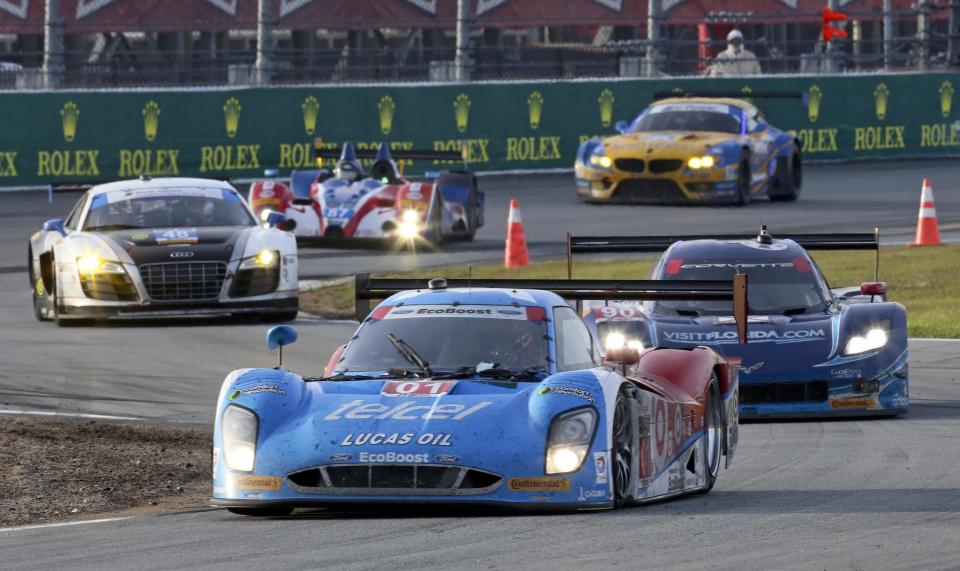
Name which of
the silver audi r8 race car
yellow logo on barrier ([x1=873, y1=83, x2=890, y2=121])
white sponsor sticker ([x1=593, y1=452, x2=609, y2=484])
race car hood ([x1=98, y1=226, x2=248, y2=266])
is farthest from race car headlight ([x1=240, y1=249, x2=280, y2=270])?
yellow logo on barrier ([x1=873, y1=83, x2=890, y2=121])

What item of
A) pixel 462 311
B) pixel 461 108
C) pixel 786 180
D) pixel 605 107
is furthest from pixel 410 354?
pixel 605 107

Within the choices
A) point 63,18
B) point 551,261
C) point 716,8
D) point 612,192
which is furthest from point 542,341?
point 716,8

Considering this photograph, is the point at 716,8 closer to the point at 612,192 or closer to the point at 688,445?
the point at 612,192

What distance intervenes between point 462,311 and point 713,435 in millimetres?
1466

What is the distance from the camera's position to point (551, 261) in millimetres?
22984

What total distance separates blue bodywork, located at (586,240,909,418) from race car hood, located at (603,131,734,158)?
584 inches

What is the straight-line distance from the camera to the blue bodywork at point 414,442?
822 centimetres

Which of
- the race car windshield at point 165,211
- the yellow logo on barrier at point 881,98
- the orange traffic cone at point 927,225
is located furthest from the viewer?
the yellow logo on barrier at point 881,98

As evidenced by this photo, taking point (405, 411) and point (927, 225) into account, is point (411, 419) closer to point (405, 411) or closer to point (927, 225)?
point (405, 411)

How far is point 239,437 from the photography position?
859cm

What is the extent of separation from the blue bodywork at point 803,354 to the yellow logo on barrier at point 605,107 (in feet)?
68.5

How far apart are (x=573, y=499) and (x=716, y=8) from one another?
27.8m

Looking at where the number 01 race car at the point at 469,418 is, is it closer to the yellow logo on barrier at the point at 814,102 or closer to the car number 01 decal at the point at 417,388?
the car number 01 decal at the point at 417,388

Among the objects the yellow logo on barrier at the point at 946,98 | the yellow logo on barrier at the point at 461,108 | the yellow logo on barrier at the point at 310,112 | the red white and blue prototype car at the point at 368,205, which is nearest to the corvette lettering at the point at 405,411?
the red white and blue prototype car at the point at 368,205
